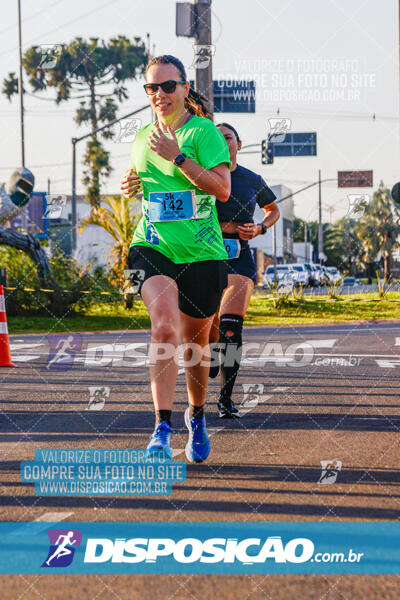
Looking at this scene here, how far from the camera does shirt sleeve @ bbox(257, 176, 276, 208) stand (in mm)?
6451

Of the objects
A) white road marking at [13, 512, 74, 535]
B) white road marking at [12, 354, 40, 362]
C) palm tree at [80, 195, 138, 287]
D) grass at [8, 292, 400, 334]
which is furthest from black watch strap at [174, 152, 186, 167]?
palm tree at [80, 195, 138, 287]

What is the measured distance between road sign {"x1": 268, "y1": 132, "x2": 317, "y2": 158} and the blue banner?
899 inches

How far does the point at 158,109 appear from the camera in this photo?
4.46 m

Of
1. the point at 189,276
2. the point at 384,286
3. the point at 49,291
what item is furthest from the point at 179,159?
the point at 384,286

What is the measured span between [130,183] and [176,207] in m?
0.32

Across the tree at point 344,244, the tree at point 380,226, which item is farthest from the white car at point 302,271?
the tree at point 344,244

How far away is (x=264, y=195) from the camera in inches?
260

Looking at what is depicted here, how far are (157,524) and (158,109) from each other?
2191 millimetres

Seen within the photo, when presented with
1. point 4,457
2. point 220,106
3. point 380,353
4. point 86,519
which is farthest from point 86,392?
point 220,106

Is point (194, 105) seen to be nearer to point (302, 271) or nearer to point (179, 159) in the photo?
point (179, 159)

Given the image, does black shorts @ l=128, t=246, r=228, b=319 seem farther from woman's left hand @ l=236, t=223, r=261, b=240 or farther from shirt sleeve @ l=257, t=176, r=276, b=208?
shirt sleeve @ l=257, t=176, r=276, b=208

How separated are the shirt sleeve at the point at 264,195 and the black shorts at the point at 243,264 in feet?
1.76

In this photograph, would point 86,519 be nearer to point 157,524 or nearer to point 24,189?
point 157,524

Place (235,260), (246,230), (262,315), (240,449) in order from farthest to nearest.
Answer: (262,315) < (235,260) < (246,230) < (240,449)
